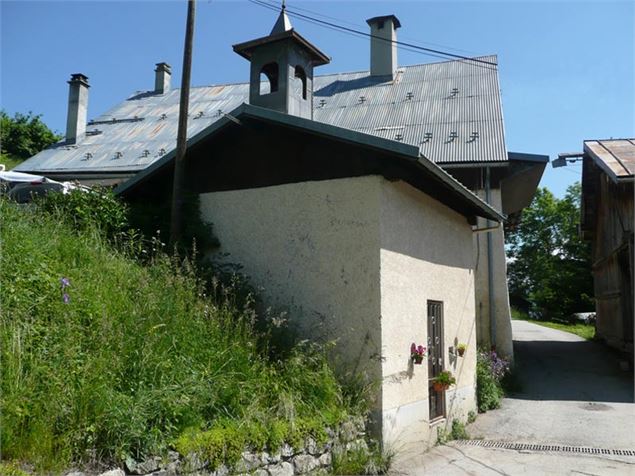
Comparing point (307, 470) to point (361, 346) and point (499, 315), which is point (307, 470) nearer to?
point (361, 346)

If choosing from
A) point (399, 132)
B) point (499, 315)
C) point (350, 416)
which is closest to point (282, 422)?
point (350, 416)

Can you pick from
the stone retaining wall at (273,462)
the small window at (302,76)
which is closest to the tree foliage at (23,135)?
the small window at (302,76)

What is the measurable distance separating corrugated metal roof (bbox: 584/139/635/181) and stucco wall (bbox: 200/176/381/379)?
7.17 m

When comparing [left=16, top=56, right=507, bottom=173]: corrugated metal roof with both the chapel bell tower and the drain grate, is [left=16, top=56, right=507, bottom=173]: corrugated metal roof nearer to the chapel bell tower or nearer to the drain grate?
the chapel bell tower

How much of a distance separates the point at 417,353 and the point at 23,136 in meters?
36.9

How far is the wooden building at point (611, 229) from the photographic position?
13.0 metres

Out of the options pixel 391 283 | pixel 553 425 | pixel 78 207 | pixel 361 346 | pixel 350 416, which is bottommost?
pixel 553 425

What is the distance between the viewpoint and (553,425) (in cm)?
936

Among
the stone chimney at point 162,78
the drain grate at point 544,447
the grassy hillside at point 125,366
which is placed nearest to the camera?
the grassy hillside at point 125,366

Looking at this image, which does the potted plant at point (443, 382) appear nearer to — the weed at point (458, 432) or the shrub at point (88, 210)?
the weed at point (458, 432)

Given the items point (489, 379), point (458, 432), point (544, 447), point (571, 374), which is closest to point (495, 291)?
point (489, 379)

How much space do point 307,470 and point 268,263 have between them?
3.13 m

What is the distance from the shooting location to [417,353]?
25.2 ft

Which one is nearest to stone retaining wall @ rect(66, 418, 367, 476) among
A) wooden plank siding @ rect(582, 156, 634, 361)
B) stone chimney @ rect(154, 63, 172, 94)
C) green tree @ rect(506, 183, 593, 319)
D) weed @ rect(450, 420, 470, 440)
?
weed @ rect(450, 420, 470, 440)
